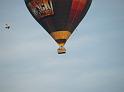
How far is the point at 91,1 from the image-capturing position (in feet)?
194

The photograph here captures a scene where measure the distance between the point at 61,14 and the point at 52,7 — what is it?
1131 millimetres

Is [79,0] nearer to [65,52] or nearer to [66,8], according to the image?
[66,8]

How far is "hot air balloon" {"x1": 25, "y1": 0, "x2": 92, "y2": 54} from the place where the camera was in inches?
2243

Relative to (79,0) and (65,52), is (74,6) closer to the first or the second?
(79,0)

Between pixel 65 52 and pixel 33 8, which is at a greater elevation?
pixel 33 8

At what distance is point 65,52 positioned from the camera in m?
57.0

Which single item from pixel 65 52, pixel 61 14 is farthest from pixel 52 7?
pixel 65 52

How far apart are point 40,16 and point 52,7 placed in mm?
1711

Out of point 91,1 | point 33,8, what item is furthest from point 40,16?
point 91,1

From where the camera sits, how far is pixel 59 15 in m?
57.3

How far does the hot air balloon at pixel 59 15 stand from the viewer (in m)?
57.0

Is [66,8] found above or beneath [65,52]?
above

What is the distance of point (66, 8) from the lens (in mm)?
57000

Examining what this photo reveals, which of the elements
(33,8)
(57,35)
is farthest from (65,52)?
(33,8)
